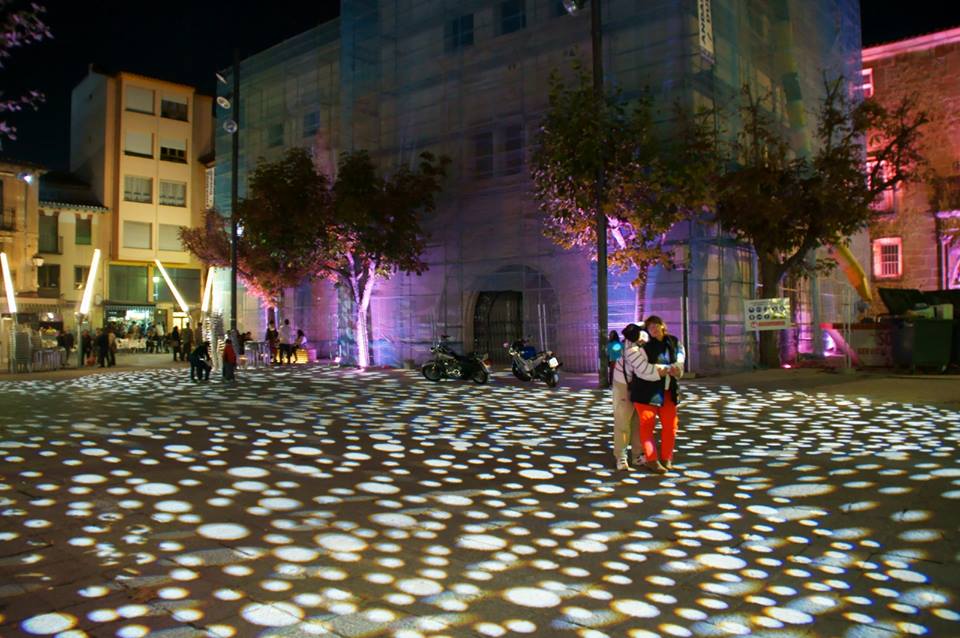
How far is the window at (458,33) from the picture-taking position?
22.8m

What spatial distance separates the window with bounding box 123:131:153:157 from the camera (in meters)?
39.3

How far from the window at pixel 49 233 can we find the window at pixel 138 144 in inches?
205

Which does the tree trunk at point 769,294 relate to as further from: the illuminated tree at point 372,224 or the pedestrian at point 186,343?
the pedestrian at point 186,343

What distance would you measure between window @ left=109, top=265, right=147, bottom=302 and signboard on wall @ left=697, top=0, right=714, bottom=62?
1272 inches

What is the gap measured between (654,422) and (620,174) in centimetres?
1030

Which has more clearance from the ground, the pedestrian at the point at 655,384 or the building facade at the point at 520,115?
the building facade at the point at 520,115

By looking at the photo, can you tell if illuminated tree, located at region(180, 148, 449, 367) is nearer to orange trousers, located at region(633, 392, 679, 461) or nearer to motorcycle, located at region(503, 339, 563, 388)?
motorcycle, located at region(503, 339, 563, 388)

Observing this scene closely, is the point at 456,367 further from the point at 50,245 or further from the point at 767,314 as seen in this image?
the point at 50,245

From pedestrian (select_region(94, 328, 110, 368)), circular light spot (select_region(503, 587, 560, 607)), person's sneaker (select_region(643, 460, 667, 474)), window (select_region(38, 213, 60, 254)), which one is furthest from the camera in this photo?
window (select_region(38, 213, 60, 254))

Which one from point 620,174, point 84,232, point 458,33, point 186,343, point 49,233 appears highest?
point 458,33

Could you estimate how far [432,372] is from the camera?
57.8ft

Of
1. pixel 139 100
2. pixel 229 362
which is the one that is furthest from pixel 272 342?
pixel 139 100

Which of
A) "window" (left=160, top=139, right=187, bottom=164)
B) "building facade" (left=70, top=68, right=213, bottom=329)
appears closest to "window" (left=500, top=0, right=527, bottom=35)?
"building facade" (left=70, top=68, right=213, bottom=329)

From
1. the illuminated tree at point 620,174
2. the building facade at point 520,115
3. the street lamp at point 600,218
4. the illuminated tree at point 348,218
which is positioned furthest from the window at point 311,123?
the street lamp at point 600,218
